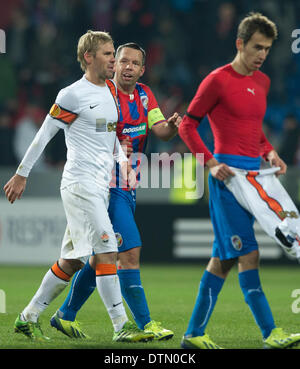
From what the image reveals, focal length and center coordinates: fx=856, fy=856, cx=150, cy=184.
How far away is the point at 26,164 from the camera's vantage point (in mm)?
5707

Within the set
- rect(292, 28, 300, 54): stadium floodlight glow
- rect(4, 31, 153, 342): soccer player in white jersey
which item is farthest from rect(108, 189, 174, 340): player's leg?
rect(292, 28, 300, 54): stadium floodlight glow

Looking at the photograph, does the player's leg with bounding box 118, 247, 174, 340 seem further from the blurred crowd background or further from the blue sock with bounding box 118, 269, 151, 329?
the blurred crowd background

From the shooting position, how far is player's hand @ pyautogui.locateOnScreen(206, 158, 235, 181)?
5305mm

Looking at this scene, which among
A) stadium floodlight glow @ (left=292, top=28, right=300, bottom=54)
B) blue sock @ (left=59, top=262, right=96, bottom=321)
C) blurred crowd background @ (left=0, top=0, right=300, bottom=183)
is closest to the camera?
blue sock @ (left=59, top=262, right=96, bottom=321)

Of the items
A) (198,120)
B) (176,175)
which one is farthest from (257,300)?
(176,175)

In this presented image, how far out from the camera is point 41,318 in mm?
7195

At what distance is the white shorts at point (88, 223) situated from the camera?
223 inches

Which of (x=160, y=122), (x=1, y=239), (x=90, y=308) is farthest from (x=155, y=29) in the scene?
(x=160, y=122)

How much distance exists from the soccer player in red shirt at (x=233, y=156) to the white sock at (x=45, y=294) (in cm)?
100

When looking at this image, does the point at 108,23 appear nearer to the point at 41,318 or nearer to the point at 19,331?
the point at 41,318

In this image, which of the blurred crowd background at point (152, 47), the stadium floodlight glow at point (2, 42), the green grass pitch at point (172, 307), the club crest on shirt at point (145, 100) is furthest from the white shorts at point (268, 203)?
the stadium floodlight glow at point (2, 42)

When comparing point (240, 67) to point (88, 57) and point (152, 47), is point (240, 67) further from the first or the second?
point (152, 47)

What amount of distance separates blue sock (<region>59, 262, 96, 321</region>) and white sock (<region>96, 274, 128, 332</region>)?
46 cm

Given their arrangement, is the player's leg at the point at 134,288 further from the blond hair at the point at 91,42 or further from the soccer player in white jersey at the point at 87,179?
the blond hair at the point at 91,42
